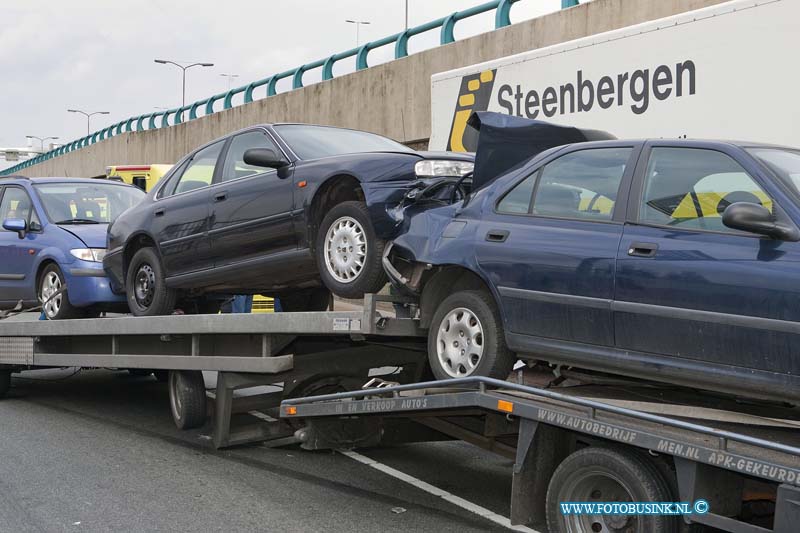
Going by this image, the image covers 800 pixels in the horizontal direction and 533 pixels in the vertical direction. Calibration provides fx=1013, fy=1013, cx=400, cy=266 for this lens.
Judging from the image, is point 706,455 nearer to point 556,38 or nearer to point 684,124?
point 684,124

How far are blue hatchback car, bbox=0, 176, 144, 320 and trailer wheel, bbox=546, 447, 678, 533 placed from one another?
6.16 metres

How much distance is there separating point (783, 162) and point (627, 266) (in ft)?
3.12

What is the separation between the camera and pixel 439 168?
23.2ft

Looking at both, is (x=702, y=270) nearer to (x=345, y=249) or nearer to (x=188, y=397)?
(x=345, y=249)

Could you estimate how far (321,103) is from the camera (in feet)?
69.3

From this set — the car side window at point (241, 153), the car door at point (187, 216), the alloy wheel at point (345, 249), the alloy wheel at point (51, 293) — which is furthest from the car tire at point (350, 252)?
the alloy wheel at point (51, 293)

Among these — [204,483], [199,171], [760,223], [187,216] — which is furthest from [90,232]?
[760,223]

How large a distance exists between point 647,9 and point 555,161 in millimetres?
7189

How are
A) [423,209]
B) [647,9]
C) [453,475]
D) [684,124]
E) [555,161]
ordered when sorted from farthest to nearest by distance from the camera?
[647,9] < [684,124] < [453,475] < [423,209] < [555,161]

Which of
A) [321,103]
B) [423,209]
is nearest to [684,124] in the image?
[423,209]

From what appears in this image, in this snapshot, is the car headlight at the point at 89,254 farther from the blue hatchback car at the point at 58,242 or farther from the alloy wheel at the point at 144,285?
the alloy wheel at the point at 144,285

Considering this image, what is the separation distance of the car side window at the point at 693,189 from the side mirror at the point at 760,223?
0.19 metres

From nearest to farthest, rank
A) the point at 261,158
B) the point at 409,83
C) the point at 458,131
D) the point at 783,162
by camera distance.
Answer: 1. the point at 783,162
2. the point at 261,158
3. the point at 458,131
4. the point at 409,83

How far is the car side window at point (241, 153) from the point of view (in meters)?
8.23
